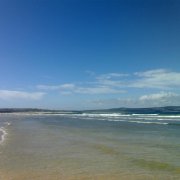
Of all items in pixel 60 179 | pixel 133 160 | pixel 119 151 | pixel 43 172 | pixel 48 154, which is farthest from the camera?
pixel 119 151

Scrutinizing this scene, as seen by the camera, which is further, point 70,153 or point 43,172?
point 70,153

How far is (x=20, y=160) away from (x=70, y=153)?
2.96 metres

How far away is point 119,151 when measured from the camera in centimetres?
1848

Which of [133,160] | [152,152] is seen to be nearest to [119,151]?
[152,152]

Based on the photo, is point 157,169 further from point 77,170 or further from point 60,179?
point 60,179

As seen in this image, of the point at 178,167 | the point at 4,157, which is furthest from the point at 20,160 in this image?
the point at 178,167

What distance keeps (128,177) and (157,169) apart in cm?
171

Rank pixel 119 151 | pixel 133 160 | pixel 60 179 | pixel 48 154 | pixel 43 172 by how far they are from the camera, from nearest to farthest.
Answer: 1. pixel 60 179
2. pixel 43 172
3. pixel 133 160
4. pixel 48 154
5. pixel 119 151

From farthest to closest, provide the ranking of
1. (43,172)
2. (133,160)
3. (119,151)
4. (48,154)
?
(119,151) < (48,154) < (133,160) < (43,172)

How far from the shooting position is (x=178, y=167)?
1360 cm

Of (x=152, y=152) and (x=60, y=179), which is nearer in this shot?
(x=60, y=179)

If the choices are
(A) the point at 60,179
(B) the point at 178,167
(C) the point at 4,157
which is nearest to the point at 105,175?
(A) the point at 60,179

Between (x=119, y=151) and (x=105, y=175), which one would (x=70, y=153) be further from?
(x=105, y=175)

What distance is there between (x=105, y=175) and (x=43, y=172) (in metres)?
2.34
